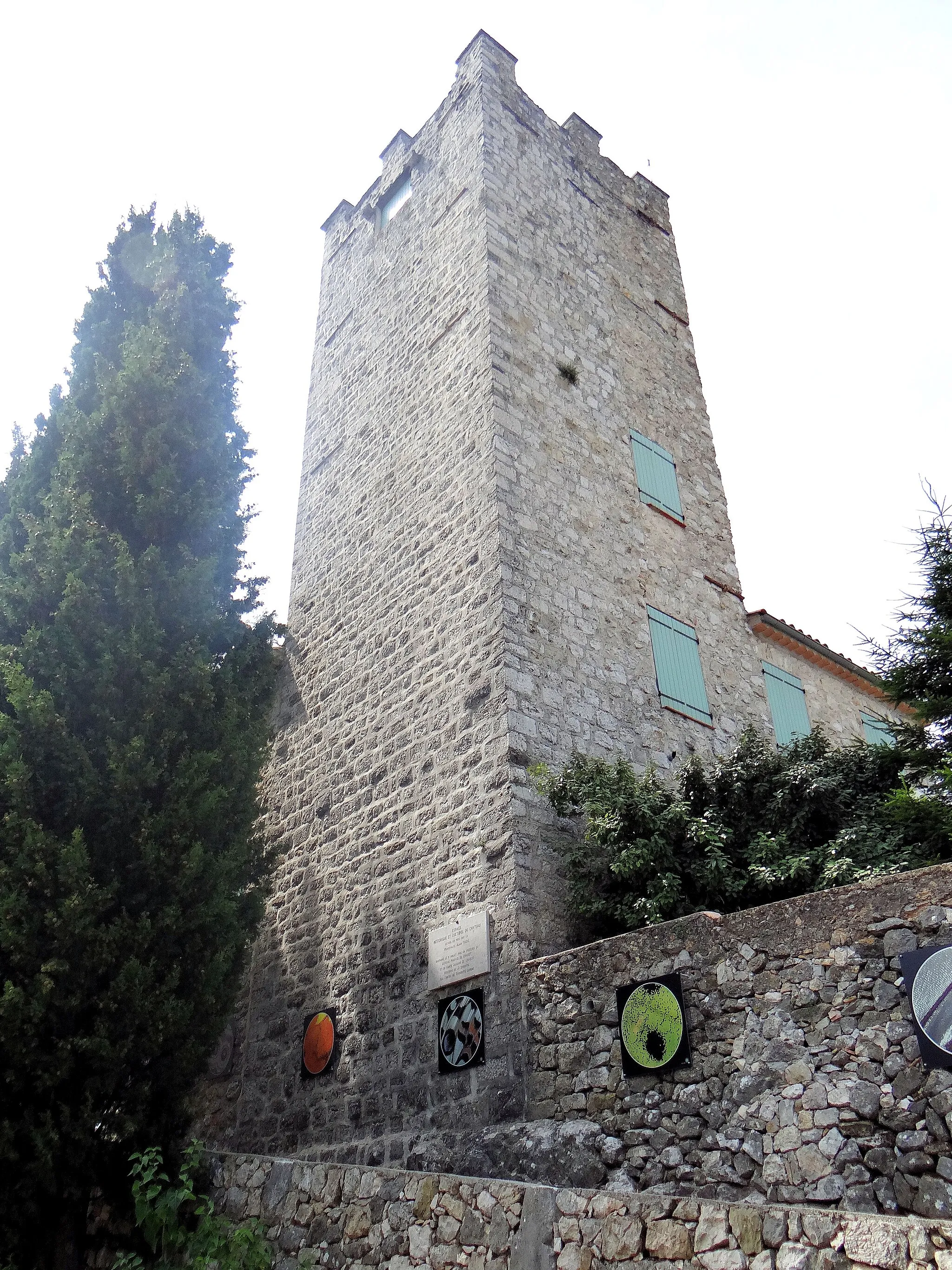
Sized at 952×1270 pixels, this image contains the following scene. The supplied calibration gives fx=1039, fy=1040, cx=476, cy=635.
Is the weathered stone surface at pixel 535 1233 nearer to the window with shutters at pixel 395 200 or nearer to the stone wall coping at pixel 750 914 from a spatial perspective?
the stone wall coping at pixel 750 914

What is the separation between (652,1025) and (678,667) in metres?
4.41

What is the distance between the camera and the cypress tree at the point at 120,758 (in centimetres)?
578

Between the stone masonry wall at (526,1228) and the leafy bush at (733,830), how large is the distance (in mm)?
2257

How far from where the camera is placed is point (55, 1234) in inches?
226

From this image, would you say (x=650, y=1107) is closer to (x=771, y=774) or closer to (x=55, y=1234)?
(x=771, y=774)

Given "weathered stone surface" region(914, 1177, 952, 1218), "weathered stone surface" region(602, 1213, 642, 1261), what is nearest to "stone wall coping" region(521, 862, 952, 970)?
"weathered stone surface" region(914, 1177, 952, 1218)

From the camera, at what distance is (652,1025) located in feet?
18.1

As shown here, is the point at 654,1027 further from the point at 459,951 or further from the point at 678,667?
the point at 678,667

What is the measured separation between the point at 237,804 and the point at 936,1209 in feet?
15.4

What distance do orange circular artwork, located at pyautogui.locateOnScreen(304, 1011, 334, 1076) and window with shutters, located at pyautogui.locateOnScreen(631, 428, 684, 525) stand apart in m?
5.65

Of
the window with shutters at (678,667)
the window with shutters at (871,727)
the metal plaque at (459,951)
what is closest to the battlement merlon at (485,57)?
the window with shutters at (678,667)

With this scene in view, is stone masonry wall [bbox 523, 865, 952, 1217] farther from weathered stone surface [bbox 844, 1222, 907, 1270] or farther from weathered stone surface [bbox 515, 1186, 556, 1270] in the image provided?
weathered stone surface [bbox 515, 1186, 556, 1270]

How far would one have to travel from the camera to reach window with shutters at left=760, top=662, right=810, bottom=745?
34.0 ft

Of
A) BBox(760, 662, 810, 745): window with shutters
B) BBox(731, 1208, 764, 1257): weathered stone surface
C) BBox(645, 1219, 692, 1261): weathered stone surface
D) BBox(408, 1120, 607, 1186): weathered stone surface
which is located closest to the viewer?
BBox(731, 1208, 764, 1257): weathered stone surface
